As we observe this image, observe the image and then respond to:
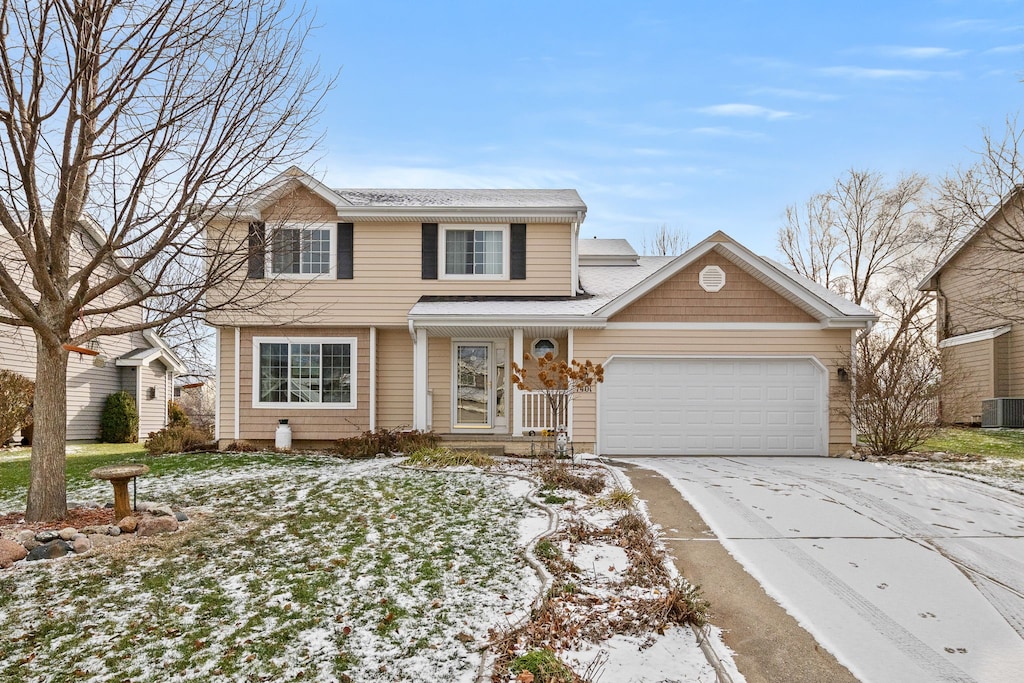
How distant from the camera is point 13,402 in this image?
47.4 feet

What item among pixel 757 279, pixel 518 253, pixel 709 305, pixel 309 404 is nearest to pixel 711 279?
pixel 709 305

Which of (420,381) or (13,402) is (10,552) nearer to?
(420,381)

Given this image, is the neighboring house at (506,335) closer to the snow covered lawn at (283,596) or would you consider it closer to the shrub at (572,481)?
the shrub at (572,481)

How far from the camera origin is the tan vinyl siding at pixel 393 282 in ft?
44.6

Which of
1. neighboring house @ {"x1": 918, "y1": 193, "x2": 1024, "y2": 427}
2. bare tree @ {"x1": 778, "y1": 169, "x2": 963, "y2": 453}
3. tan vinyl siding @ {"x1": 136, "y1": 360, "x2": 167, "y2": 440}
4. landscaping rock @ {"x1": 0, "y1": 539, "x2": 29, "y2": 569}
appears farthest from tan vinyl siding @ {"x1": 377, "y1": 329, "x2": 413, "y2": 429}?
bare tree @ {"x1": 778, "y1": 169, "x2": 963, "y2": 453}

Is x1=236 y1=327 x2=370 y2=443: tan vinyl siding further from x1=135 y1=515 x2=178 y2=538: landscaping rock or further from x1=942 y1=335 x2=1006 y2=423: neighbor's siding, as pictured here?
x1=942 y1=335 x2=1006 y2=423: neighbor's siding

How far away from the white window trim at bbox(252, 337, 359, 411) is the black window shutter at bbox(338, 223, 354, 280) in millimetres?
1412

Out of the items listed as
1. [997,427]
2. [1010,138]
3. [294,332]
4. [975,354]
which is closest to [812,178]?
[975,354]

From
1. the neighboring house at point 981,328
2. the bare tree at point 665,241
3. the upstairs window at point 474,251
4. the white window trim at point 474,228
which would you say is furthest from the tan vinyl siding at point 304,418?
the bare tree at point 665,241

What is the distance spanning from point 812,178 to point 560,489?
24117mm

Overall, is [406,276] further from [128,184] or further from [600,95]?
[128,184]

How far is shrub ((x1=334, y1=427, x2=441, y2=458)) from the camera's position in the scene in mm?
11906

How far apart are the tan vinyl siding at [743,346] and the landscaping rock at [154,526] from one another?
789cm

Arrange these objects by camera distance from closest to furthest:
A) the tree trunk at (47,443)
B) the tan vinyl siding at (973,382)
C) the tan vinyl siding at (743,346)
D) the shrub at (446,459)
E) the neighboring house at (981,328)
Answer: the tree trunk at (47,443) → the shrub at (446,459) → the tan vinyl siding at (743,346) → the neighboring house at (981,328) → the tan vinyl siding at (973,382)
